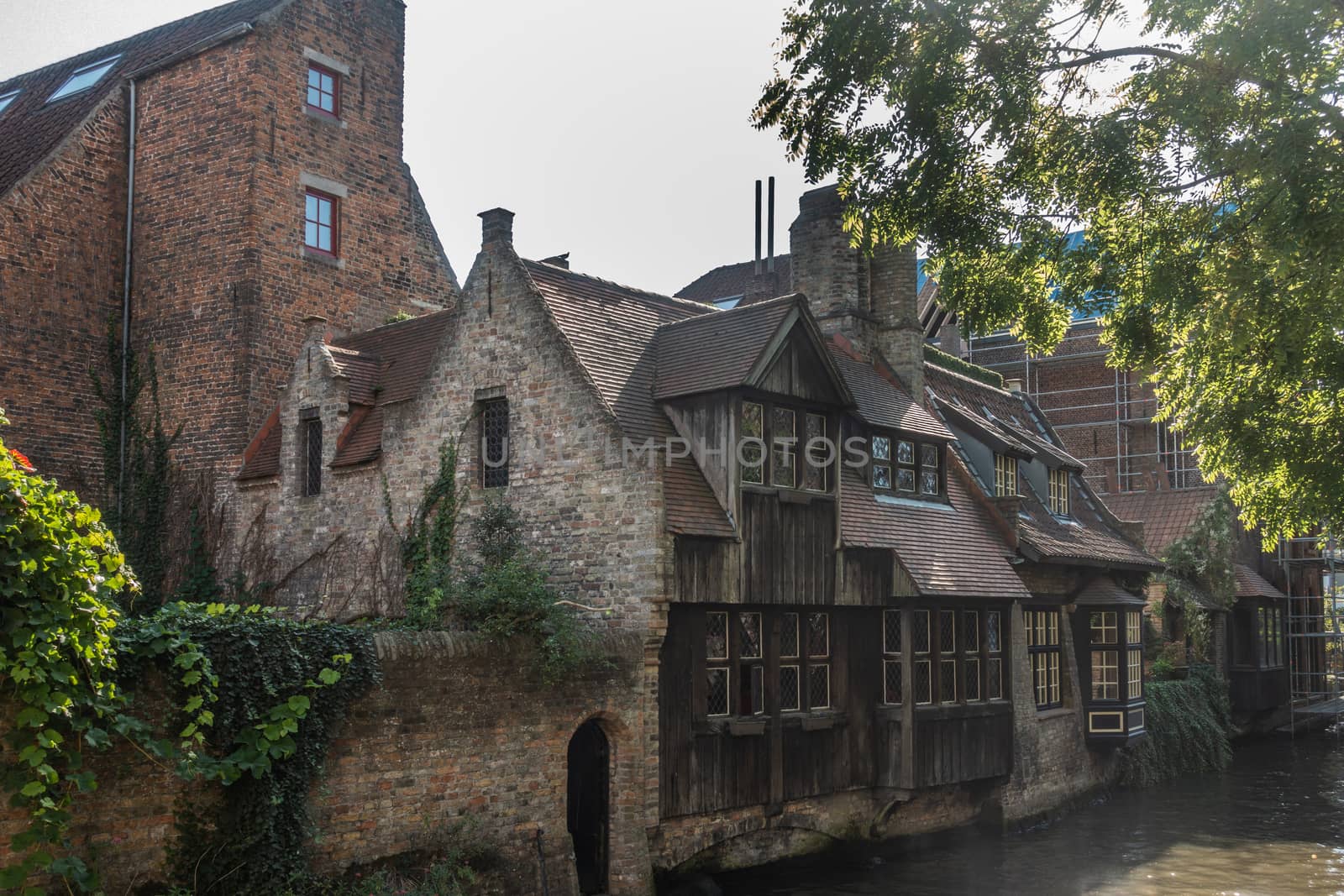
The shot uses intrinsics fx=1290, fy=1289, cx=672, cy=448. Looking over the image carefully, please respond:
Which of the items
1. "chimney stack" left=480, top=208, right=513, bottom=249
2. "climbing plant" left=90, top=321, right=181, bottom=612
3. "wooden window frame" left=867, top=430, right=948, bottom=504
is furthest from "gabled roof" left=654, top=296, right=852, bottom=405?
"climbing plant" left=90, top=321, right=181, bottom=612

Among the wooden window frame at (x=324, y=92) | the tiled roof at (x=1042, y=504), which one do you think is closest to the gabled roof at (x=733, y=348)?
the tiled roof at (x=1042, y=504)

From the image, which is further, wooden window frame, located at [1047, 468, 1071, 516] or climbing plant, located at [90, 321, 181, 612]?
wooden window frame, located at [1047, 468, 1071, 516]

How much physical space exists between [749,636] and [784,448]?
97.8 inches

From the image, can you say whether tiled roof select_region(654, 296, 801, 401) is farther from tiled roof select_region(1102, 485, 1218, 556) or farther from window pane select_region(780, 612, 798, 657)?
tiled roof select_region(1102, 485, 1218, 556)

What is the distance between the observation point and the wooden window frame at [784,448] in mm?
16328

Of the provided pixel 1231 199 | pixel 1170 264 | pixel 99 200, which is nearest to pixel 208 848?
pixel 1170 264

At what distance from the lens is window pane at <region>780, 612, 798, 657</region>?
17.1 m

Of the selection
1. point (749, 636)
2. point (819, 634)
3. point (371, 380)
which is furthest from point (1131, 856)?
point (371, 380)

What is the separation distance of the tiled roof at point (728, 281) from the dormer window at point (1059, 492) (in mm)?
18004

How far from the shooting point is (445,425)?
58.0 feet

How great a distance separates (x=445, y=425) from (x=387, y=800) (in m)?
6.54

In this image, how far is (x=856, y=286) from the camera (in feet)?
72.2

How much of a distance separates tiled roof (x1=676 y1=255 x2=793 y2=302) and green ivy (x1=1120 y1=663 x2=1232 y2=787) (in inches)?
771

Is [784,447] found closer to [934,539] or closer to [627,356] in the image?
[627,356]
